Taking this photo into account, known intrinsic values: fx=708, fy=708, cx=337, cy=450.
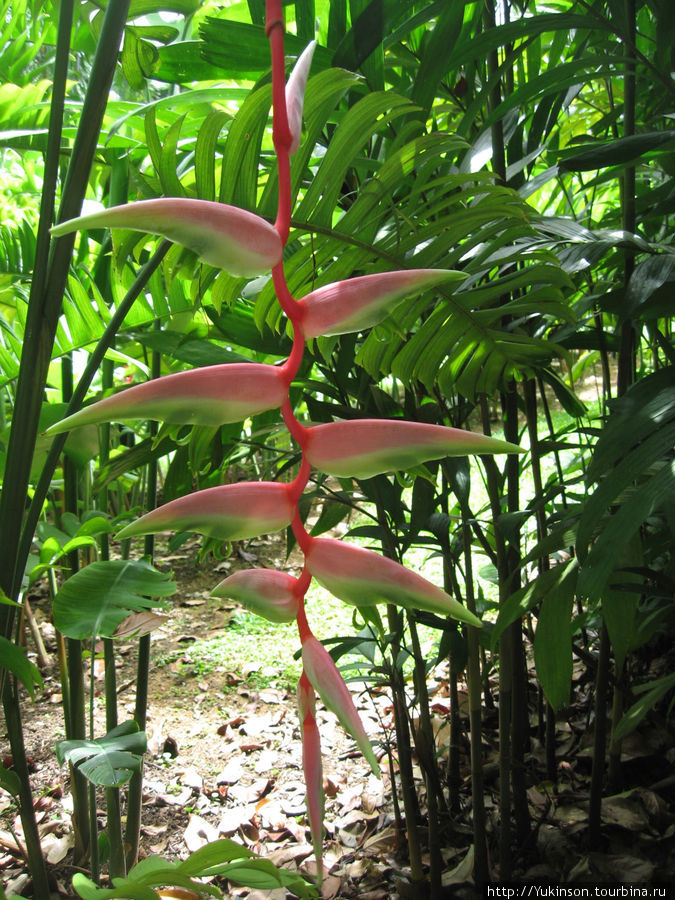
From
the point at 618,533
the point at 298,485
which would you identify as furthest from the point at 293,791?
the point at 298,485

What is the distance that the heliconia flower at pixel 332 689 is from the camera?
17 centimetres

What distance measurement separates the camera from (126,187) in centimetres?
86

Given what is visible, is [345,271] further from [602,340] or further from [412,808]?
[412,808]

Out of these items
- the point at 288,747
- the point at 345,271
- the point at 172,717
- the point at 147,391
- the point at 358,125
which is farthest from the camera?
the point at 172,717

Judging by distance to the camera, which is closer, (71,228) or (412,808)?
(71,228)

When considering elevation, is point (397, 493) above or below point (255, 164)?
below

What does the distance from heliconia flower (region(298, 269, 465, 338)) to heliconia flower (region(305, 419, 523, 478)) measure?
3 cm

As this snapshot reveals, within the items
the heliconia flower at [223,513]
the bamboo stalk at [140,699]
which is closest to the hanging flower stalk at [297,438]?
the heliconia flower at [223,513]

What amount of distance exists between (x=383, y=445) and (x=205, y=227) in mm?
70

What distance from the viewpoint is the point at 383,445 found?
0.18 metres

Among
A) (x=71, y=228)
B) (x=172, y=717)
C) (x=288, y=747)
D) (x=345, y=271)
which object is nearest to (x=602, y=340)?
(x=345, y=271)

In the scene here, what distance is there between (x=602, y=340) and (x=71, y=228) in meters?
0.86

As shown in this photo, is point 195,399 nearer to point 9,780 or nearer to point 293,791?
point 9,780

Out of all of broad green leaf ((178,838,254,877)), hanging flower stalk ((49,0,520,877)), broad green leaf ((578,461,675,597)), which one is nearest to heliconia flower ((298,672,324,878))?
hanging flower stalk ((49,0,520,877))
